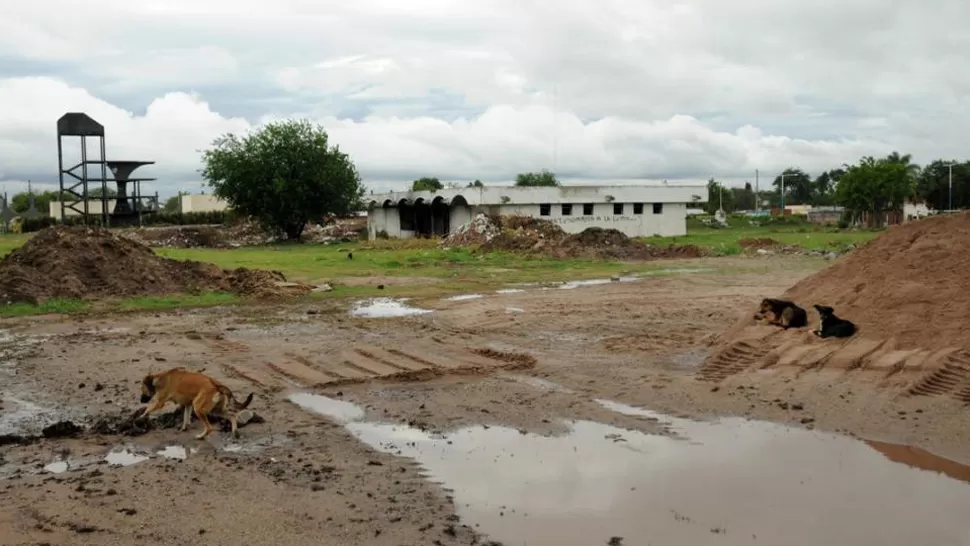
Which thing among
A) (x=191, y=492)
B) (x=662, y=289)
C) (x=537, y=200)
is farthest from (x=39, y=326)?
(x=537, y=200)

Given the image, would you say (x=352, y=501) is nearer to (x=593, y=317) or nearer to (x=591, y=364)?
(x=591, y=364)

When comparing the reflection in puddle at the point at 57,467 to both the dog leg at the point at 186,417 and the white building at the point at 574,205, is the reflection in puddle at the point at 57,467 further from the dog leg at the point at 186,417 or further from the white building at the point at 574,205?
the white building at the point at 574,205

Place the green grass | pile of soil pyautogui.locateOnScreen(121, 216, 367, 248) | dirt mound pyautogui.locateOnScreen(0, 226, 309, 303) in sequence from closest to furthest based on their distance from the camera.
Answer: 1. the green grass
2. dirt mound pyautogui.locateOnScreen(0, 226, 309, 303)
3. pile of soil pyautogui.locateOnScreen(121, 216, 367, 248)

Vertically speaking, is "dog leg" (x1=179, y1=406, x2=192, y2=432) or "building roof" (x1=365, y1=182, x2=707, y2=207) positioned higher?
"building roof" (x1=365, y1=182, x2=707, y2=207)

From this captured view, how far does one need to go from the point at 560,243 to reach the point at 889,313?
88.4ft

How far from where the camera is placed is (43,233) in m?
23.0

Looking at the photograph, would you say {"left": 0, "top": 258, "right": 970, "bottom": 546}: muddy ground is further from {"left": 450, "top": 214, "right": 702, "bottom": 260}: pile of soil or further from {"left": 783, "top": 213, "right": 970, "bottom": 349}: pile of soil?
{"left": 450, "top": 214, "right": 702, "bottom": 260}: pile of soil

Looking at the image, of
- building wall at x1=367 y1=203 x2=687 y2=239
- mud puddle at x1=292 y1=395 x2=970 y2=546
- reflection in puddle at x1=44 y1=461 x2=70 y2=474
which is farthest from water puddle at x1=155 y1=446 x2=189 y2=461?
building wall at x1=367 y1=203 x2=687 y2=239

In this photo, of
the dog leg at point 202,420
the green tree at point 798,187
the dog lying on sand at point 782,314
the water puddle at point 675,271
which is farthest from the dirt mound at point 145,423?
the green tree at point 798,187

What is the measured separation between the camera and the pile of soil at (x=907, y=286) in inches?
425

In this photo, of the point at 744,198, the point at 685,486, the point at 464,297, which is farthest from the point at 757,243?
the point at 744,198

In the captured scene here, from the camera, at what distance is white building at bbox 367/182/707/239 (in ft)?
161

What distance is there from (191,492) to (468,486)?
7.08 feet

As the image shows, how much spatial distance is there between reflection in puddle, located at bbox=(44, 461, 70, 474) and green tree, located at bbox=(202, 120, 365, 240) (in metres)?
44.9
